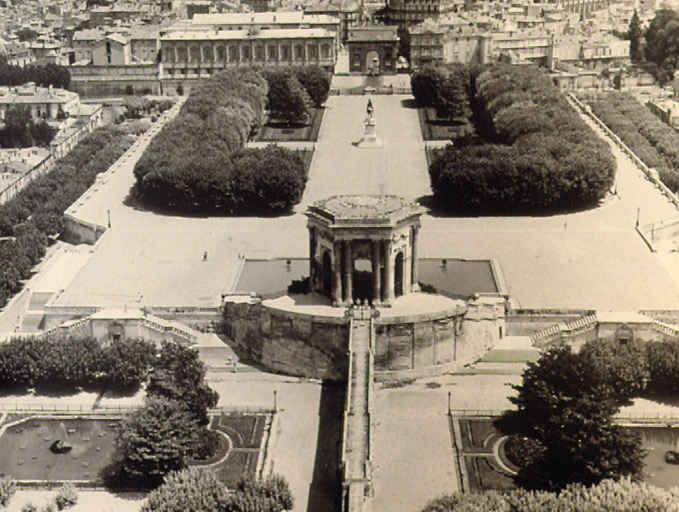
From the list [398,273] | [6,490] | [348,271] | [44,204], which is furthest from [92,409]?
[44,204]

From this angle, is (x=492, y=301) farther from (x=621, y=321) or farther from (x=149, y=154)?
(x=149, y=154)

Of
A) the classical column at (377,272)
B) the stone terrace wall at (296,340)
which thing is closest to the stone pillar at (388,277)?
the classical column at (377,272)

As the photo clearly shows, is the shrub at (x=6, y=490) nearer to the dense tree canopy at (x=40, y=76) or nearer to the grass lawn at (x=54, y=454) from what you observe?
the grass lawn at (x=54, y=454)

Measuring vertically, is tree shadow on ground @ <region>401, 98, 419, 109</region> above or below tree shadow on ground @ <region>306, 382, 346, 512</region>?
above

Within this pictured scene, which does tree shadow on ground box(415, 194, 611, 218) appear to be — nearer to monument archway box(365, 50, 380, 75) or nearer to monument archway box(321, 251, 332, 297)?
monument archway box(321, 251, 332, 297)

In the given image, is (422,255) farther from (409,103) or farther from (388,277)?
(409,103)

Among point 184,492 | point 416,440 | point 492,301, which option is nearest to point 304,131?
point 492,301

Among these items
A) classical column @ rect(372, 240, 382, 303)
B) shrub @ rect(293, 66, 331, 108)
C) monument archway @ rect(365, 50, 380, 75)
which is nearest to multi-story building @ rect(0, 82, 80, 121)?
shrub @ rect(293, 66, 331, 108)
